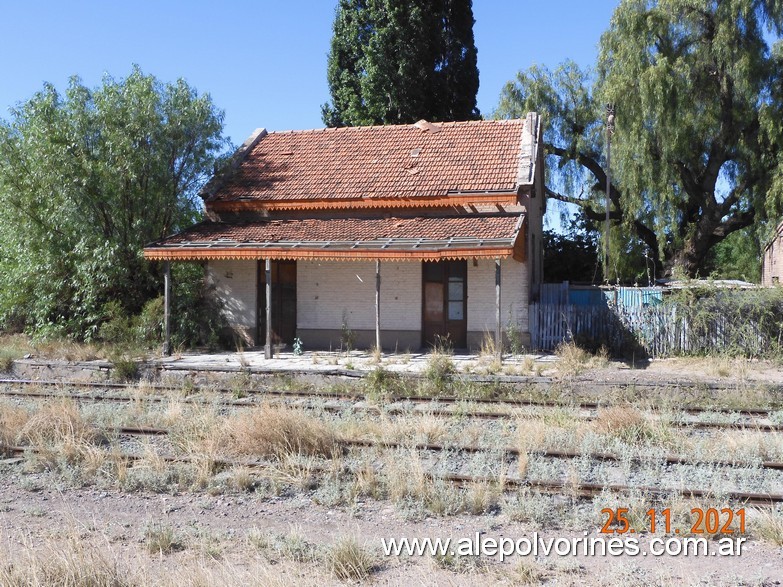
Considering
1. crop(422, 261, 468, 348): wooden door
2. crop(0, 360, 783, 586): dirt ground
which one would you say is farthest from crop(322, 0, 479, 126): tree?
crop(0, 360, 783, 586): dirt ground

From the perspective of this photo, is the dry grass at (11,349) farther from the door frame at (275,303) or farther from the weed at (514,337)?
the weed at (514,337)

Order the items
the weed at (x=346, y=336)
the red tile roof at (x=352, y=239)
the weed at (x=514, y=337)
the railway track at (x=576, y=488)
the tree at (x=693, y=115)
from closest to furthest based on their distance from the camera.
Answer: the railway track at (x=576, y=488), the red tile roof at (x=352, y=239), the weed at (x=514, y=337), the weed at (x=346, y=336), the tree at (x=693, y=115)

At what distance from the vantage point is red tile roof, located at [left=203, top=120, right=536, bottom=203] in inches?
747

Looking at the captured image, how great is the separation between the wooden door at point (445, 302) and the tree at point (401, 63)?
1527 cm

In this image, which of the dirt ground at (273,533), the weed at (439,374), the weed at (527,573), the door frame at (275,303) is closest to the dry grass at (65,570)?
the dirt ground at (273,533)

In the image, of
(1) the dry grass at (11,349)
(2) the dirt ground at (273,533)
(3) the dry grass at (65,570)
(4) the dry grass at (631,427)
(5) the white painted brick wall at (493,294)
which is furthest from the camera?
(5) the white painted brick wall at (493,294)

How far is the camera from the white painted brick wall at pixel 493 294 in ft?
57.8

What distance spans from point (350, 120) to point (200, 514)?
2858 centimetres

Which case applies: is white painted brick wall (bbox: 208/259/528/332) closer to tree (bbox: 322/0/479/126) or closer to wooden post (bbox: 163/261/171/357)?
wooden post (bbox: 163/261/171/357)

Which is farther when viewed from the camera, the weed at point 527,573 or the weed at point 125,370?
the weed at point 125,370

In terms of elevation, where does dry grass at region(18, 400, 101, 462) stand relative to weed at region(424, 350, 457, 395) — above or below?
below

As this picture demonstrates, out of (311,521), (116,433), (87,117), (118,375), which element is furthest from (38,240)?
(311,521)

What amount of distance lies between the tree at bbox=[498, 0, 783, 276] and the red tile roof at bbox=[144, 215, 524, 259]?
9.49 meters

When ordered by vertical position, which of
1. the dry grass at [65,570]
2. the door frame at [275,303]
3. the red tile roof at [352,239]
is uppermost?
the red tile roof at [352,239]
